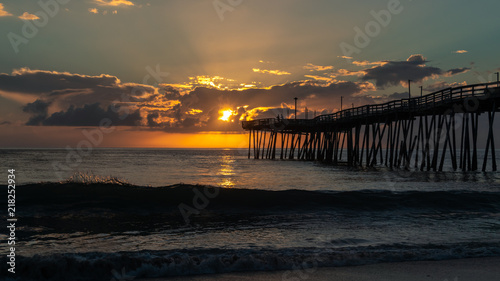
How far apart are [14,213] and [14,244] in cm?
416

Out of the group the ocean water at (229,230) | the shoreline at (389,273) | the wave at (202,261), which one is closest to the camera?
the shoreline at (389,273)

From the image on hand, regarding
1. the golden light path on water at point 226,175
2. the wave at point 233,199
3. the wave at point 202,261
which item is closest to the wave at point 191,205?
the wave at point 233,199

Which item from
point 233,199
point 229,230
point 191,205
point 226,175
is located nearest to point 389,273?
point 229,230

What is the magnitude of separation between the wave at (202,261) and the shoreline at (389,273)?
0.55 ft

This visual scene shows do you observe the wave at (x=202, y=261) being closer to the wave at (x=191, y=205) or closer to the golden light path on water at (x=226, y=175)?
the wave at (x=191, y=205)

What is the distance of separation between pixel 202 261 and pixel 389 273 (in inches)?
124

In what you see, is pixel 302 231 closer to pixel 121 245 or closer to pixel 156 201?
pixel 121 245

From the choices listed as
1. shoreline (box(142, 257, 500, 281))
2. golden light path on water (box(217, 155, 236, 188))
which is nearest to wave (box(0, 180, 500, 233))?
shoreline (box(142, 257, 500, 281))

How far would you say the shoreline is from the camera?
6.42m

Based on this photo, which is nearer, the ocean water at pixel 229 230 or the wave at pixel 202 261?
the wave at pixel 202 261

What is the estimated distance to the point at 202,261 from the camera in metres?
7.01

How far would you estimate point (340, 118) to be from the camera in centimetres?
5088

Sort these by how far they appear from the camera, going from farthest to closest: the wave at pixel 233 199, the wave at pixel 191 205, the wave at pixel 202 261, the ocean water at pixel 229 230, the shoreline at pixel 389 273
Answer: the wave at pixel 233 199
the wave at pixel 191 205
the ocean water at pixel 229 230
the wave at pixel 202 261
the shoreline at pixel 389 273

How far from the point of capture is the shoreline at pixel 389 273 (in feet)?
21.1
